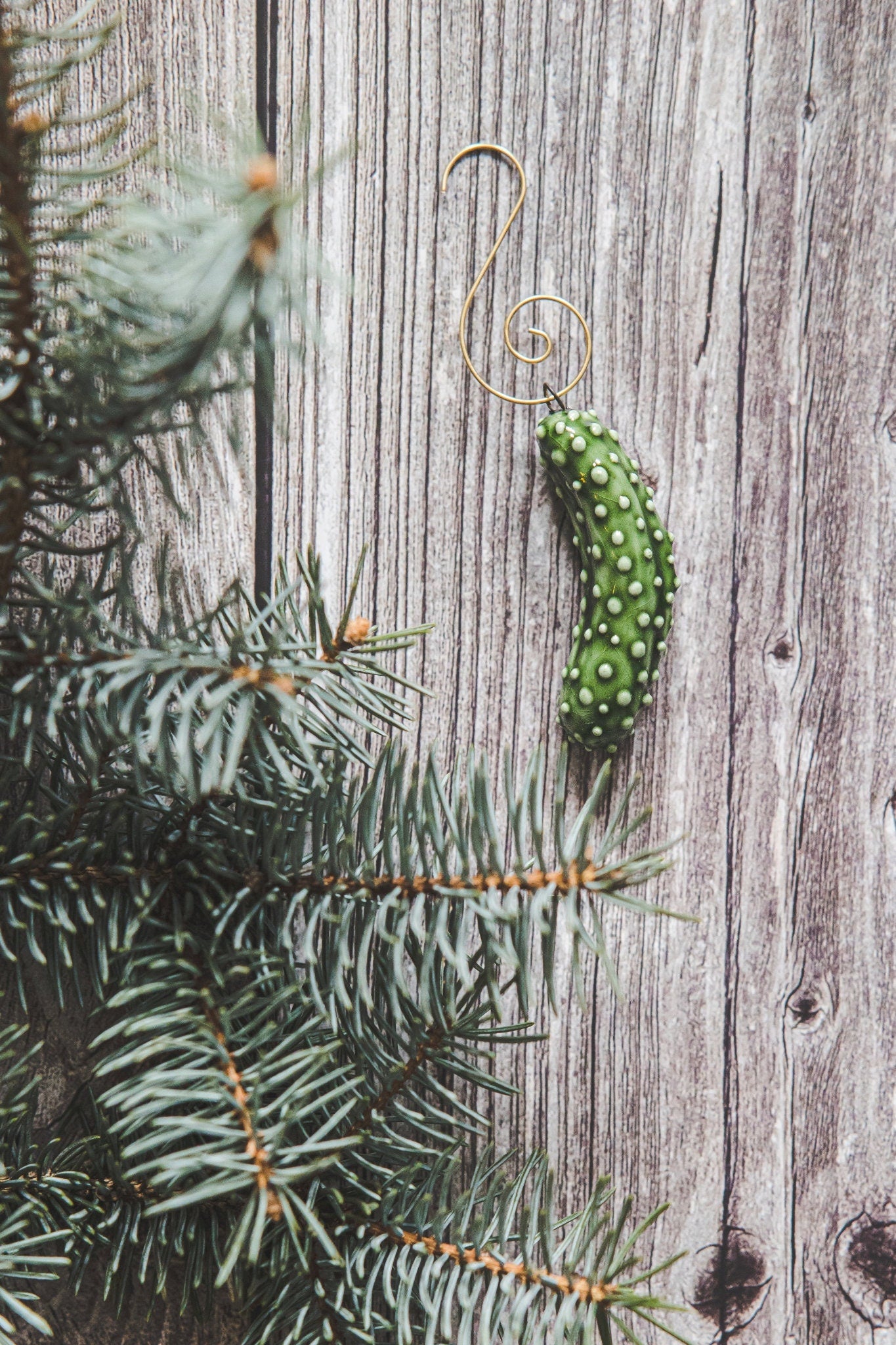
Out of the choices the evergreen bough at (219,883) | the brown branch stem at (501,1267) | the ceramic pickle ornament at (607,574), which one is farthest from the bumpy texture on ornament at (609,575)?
the brown branch stem at (501,1267)

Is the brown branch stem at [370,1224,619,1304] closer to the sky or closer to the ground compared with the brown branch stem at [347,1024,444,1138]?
closer to the ground

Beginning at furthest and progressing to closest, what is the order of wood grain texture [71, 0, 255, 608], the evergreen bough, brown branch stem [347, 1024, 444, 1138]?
wood grain texture [71, 0, 255, 608], brown branch stem [347, 1024, 444, 1138], the evergreen bough

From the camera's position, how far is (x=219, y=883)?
1.70 feet

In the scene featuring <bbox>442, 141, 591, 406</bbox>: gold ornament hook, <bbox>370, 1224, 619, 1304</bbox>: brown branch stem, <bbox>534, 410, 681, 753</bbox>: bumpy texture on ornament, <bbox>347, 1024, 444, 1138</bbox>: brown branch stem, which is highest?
<bbox>442, 141, 591, 406</bbox>: gold ornament hook

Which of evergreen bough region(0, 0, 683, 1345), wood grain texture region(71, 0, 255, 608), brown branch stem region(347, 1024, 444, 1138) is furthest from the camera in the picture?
wood grain texture region(71, 0, 255, 608)

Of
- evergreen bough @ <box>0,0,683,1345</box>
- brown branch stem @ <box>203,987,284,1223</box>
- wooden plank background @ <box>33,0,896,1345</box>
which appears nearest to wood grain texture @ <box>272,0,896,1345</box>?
wooden plank background @ <box>33,0,896,1345</box>

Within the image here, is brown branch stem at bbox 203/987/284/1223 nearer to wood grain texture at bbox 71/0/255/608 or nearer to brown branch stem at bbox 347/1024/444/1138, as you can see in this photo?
brown branch stem at bbox 347/1024/444/1138

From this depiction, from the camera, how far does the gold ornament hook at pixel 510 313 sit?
698 mm

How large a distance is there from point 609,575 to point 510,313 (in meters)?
0.21

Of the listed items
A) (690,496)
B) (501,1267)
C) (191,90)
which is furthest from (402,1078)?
(191,90)

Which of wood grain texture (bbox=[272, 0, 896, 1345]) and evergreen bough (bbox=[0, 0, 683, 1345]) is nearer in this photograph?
evergreen bough (bbox=[0, 0, 683, 1345])

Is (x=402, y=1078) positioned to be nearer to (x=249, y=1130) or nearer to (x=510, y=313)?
(x=249, y=1130)

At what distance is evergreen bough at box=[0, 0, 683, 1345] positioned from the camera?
37 centimetres

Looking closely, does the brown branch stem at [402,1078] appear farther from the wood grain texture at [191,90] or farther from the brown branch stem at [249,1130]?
the wood grain texture at [191,90]
